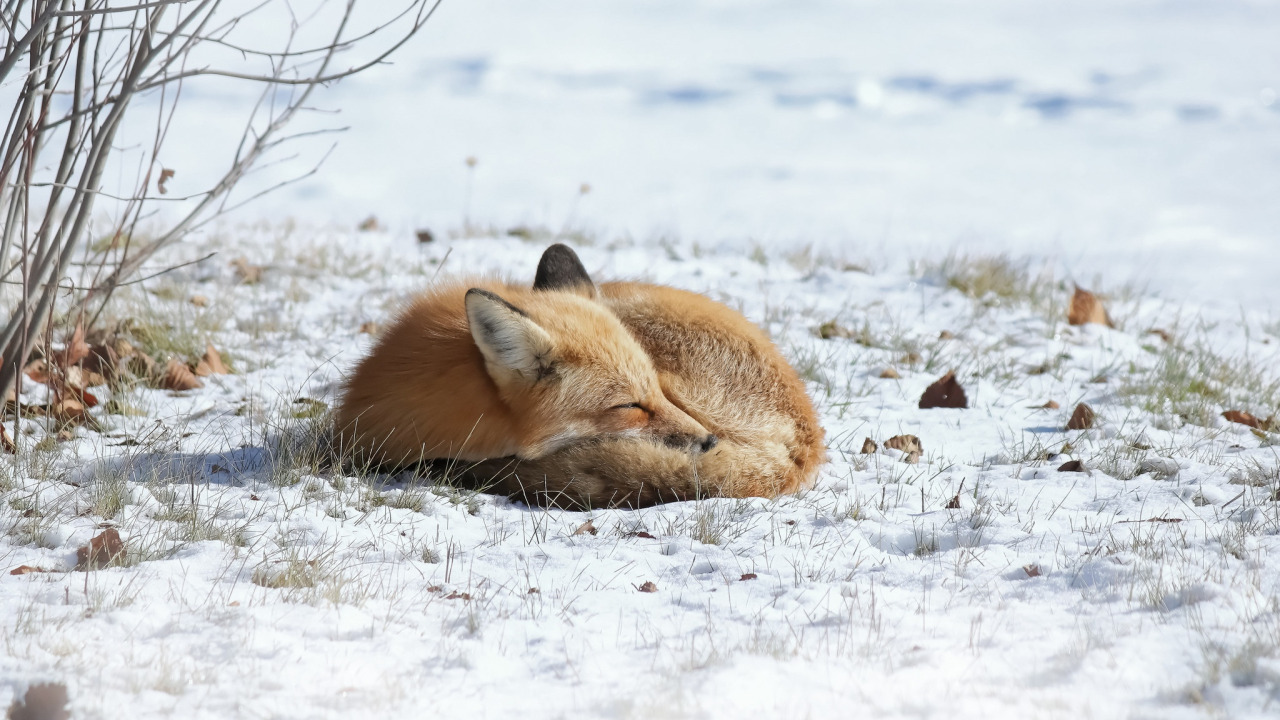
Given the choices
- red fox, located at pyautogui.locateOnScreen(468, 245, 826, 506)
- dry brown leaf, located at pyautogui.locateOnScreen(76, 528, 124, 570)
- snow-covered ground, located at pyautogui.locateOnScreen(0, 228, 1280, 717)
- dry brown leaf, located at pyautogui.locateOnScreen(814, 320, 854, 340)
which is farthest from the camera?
dry brown leaf, located at pyautogui.locateOnScreen(814, 320, 854, 340)

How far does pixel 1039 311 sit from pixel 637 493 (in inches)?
203

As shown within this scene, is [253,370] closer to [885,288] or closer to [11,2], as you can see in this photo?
[11,2]

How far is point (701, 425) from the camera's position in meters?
3.60

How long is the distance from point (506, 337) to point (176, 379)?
2.60m

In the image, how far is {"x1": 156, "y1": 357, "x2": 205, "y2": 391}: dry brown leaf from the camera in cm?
499

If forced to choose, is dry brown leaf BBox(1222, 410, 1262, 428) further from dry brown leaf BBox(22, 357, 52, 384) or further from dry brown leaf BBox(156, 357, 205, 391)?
dry brown leaf BBox(22, 357, 52, 384)

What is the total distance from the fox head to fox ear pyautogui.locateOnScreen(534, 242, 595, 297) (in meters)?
0.71

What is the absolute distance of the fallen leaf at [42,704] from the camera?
2035 mm

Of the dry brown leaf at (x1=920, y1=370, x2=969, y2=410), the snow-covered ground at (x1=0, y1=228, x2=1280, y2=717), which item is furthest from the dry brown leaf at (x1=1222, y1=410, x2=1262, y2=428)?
the dry brown leaf at (x1=920, y1=370, x2=969, y2=410)

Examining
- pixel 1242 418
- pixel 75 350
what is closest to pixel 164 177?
pixel 75 350

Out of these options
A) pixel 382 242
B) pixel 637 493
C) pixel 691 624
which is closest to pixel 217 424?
pixel 637 493

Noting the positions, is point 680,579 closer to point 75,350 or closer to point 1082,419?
point 1082,419

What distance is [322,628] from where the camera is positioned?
2516mm

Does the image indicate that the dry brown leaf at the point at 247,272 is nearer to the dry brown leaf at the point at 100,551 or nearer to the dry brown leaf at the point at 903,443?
the dry brown leaf at the point at 100,551
